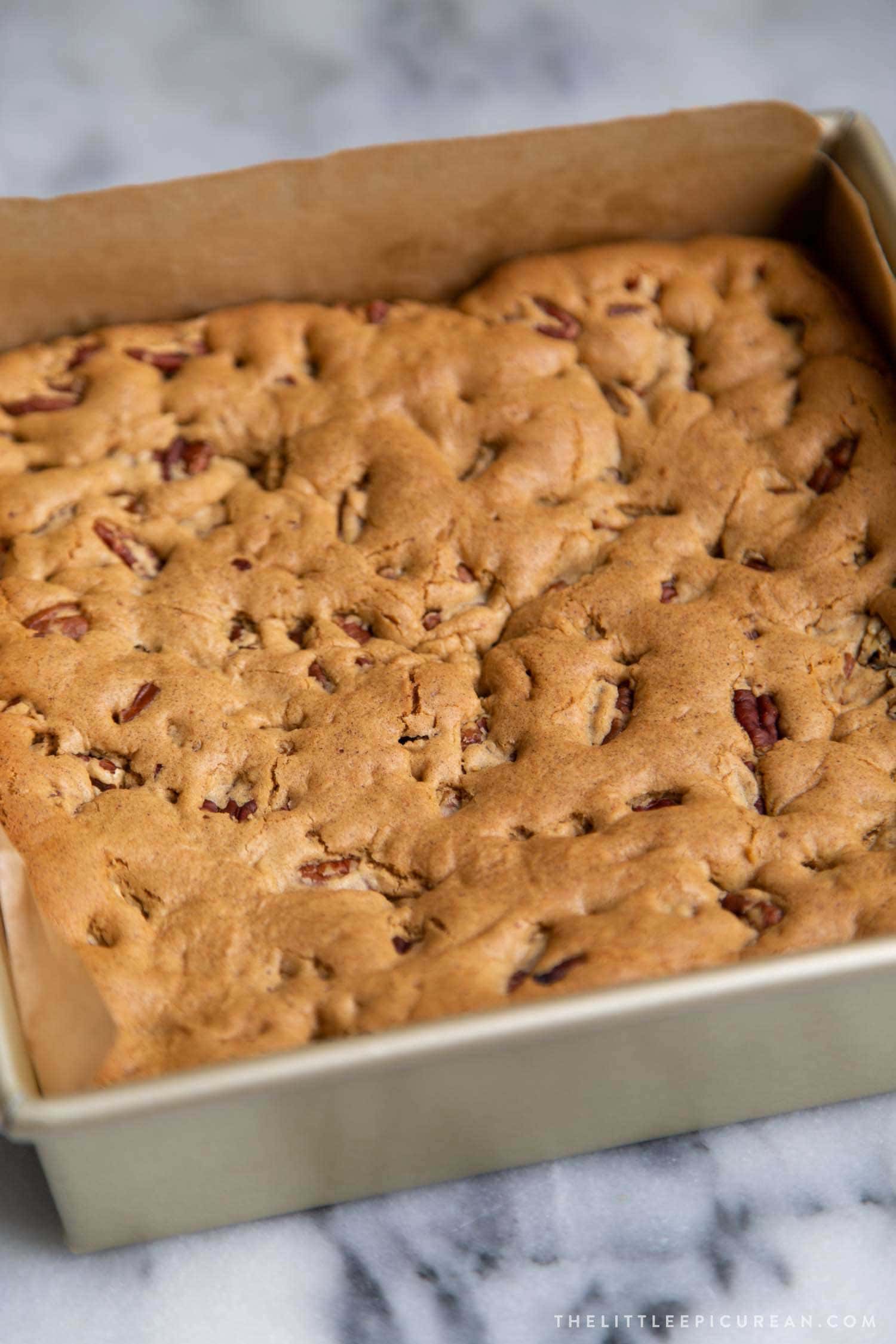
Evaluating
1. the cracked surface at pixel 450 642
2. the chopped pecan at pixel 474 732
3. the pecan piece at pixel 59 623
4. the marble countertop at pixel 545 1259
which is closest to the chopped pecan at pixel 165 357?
the cracked surface at pixel 450 642

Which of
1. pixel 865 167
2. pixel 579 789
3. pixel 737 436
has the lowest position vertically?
pixel 579 789

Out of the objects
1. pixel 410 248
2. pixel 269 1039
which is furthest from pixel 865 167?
pixel 269 1039

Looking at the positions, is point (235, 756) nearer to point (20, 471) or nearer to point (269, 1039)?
point (269, 1039)

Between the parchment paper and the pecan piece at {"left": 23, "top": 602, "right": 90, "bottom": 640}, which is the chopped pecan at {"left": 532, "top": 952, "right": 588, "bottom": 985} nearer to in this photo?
the pecan piece at {"left": 23, "top": 602, "right": 90, "bottom": 640}

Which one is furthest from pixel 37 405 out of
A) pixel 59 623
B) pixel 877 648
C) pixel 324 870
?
pixel 877 648

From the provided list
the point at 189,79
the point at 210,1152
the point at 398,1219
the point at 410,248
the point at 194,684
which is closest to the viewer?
the point at 210,1152

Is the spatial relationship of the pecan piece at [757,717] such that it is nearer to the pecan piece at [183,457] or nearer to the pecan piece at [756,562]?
the pecan piece at [756,562]

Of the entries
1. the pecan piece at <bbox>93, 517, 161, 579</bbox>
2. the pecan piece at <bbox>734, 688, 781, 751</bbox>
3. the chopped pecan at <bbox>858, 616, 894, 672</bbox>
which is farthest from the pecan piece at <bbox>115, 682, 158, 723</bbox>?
the chopped pecan at <bbox>858, 616, 894, 672</bbox>
